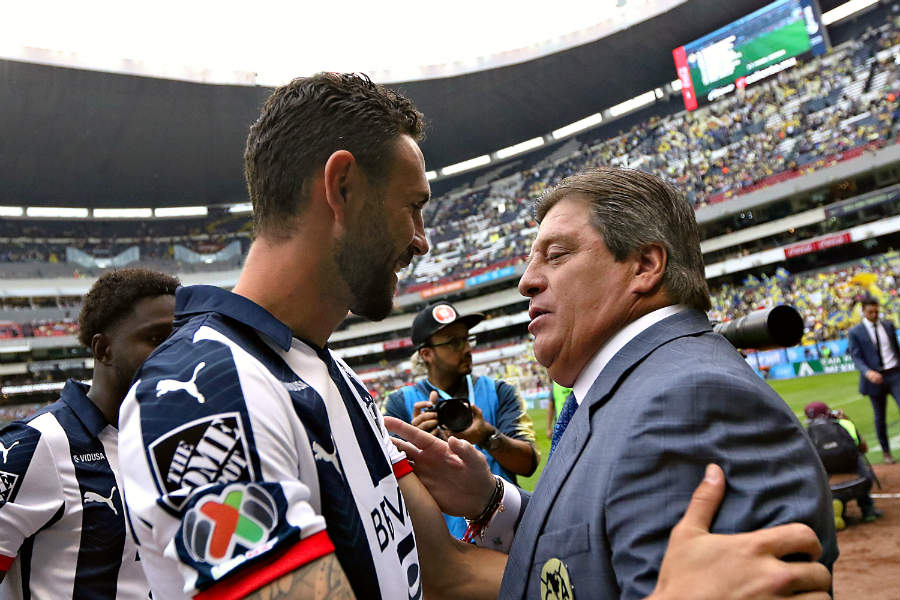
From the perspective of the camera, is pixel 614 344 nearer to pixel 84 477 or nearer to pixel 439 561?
pixel 439 561

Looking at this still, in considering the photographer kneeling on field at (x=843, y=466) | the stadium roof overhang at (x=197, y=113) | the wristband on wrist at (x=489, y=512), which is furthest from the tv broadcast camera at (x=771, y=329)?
the stadium roof overhang at (x=197, y=113)

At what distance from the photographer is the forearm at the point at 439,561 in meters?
1.80

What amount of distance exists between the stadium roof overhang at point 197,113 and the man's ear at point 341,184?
29.2 m

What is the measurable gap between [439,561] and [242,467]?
0.99 m

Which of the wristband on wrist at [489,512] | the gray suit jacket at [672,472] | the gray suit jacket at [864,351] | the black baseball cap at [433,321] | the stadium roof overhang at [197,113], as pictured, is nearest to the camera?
the gray suit jacket at [672,472]

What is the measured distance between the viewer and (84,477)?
2.29 m

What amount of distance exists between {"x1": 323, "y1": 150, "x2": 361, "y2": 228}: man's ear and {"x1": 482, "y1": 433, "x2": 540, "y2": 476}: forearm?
7.60 feet

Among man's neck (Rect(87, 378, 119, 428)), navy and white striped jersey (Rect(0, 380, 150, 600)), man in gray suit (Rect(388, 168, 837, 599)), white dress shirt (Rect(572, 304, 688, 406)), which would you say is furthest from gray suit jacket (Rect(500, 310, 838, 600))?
man's neck (Rect(87, 378, 119, 428))

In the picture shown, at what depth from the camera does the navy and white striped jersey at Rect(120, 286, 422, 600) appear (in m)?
0.96

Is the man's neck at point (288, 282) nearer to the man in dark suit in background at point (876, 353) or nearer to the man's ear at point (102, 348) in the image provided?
the man's ear at point (102, 348)

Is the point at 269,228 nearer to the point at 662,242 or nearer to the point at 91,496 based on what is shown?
the point at 662,242

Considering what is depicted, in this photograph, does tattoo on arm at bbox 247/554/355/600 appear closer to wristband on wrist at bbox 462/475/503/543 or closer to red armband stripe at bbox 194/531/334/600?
red armband stripe at bbox 194/531/334/600

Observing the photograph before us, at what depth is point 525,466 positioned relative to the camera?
12.2 ft

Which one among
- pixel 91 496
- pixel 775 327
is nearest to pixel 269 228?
pixel 775 327
